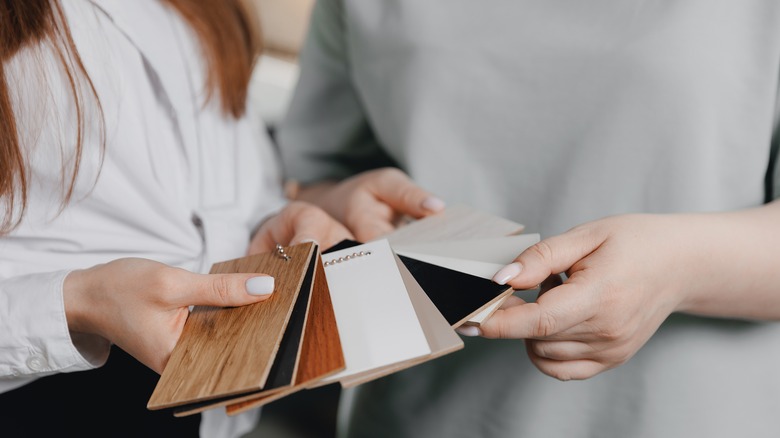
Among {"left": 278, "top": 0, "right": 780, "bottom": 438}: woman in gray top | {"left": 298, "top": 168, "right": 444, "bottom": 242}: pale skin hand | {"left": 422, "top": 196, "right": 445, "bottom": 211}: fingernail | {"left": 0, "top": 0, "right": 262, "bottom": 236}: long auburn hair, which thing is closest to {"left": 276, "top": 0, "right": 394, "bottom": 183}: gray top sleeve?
{"left": 278, "top": 0, "right": 780, "bottom": 438}: woman in gray top

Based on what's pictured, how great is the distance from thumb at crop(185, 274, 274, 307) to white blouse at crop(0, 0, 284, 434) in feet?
0.57

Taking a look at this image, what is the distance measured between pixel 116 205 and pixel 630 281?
0.56m

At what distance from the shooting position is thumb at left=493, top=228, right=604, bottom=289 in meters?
0.58

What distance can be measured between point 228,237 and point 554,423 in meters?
0.50

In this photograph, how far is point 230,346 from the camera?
0.53m

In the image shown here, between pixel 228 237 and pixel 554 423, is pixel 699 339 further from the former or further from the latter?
pixel 228 237

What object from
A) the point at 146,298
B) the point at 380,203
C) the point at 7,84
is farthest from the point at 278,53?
the point at 146,298

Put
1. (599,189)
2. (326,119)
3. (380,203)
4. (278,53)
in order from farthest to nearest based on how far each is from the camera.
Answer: (278,53), (326,119), (380,203), (599,189)

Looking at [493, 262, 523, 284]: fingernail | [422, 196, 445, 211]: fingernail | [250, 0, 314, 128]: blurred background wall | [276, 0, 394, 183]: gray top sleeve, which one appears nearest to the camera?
[493, 262, 523, 284]: fingernail

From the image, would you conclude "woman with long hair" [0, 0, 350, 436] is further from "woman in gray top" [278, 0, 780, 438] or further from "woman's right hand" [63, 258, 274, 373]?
"woman in gray top" [278, 0, 780, 438]

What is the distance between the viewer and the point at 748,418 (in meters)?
0.73

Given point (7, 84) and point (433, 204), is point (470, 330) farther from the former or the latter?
point (7, 84)

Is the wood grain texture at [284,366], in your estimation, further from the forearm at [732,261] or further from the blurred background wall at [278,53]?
the blurred background wall at [278,53]

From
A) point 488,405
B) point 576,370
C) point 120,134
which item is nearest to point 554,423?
point 488,405
